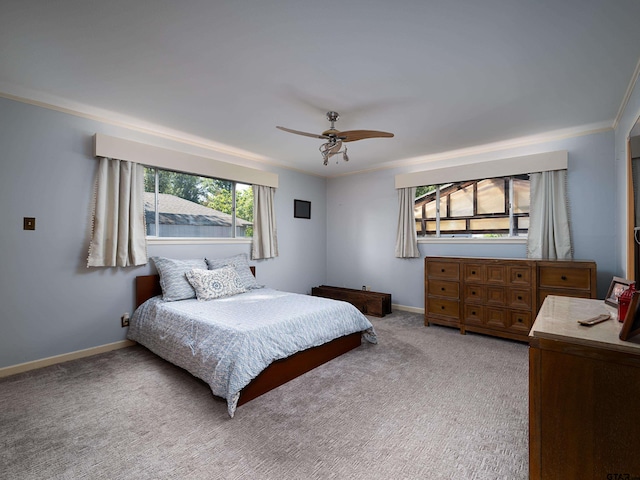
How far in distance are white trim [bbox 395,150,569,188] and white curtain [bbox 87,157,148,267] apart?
363cm

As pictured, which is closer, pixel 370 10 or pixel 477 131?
pixel 370 10

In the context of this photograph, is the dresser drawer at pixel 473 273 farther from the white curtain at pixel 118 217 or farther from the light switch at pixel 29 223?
the light switch at pixel 29 223

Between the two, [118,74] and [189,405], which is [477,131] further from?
[189,405]

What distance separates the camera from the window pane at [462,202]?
4.36 meters

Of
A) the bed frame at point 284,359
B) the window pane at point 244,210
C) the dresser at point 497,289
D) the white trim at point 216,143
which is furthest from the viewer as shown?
the window pane at point 244,210

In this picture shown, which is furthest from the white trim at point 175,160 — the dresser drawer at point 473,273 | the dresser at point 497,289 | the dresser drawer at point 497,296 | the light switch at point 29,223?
the dresser drawer at point 497,296

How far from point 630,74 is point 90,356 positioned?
5342 millimetres

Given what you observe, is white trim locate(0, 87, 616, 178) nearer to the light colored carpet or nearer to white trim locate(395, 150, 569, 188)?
white trim locate(395, 150, 569, 188)

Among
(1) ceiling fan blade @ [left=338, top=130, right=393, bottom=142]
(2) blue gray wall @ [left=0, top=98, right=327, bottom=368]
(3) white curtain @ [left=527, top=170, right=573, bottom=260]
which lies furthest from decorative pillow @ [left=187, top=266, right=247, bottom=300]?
(3) white curtain @ [left=527, top=170, right=573, bottom=260]

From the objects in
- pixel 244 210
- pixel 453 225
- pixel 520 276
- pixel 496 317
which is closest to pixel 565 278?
pixel 520 276

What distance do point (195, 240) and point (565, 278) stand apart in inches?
169

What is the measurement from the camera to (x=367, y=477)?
1.49 m

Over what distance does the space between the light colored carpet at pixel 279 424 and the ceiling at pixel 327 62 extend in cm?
245

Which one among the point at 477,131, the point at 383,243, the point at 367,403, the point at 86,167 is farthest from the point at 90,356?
the point at 477,131
